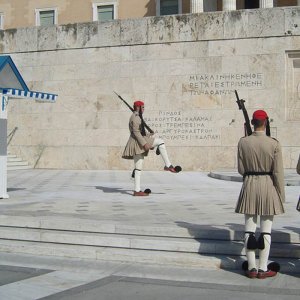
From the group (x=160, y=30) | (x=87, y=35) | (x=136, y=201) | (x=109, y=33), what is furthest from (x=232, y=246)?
(x=87, y=35)

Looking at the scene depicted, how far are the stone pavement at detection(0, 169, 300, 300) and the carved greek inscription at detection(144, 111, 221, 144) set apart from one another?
17.6 ft

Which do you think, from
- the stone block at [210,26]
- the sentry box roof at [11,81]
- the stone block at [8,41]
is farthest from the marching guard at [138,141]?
the stone block at [8,41]

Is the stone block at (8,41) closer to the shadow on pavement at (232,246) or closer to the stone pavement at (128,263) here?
the stone pavement at (128,263)

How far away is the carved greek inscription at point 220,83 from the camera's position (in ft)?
64.3

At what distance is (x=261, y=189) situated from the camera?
6.20m

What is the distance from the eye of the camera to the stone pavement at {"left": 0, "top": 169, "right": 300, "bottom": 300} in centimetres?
584

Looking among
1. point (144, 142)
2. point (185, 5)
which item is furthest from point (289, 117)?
point (185, 5)

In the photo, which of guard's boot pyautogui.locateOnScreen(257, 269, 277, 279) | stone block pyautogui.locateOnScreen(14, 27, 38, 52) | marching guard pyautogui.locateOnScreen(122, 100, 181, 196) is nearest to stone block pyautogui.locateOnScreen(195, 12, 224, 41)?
stone block pyautogui.locateOnScreen(14, 27, 38, 52)

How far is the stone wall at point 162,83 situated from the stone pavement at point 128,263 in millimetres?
5522

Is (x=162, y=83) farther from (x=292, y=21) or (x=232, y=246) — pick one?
(x=232, y=246)

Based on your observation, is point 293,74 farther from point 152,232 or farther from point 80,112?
point 152,232

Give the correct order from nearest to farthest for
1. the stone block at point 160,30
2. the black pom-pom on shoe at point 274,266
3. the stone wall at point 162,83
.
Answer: the black pom-pom on shoe at point 274,266 < the stone wall at point 162,83 < the stone block at point 160,30

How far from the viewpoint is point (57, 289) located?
5977 mm

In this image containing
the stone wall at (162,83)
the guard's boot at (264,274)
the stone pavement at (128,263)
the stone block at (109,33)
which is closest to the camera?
the stone pavement at (128,263)
